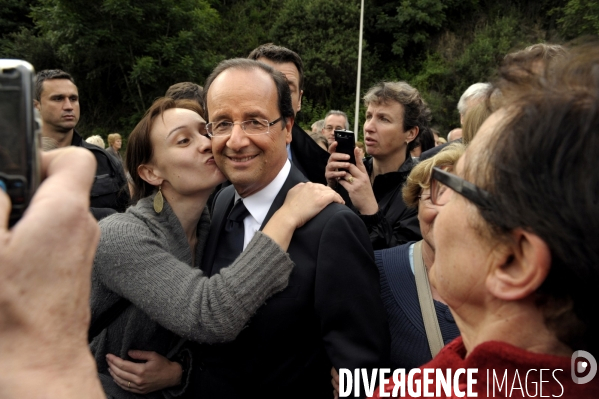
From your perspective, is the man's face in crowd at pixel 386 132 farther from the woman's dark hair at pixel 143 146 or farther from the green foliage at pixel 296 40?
the green foliage at pixel 296 40

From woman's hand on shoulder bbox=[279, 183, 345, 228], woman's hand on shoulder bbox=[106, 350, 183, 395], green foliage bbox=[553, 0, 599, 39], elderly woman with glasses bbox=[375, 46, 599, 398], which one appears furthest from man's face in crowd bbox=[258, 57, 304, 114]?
green foliage bbox=[553, 0, 599, 39]

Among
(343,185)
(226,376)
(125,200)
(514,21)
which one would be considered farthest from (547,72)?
(514,21)

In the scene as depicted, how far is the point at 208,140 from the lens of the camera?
221 cm

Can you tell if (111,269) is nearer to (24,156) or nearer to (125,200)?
(24,156)

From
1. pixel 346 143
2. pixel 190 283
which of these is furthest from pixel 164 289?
pixel 346 143

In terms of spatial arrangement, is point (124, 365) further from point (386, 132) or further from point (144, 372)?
point (386, 132)

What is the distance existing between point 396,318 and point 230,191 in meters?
0.98

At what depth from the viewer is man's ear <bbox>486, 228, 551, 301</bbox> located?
35.3 inches

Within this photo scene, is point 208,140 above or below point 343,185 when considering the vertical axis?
above

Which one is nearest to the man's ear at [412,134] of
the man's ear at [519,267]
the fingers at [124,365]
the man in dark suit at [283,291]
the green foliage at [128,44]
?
the man in dark suit at [283,291]

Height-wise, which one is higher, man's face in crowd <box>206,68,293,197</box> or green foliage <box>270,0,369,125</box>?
man's face in crowd <box>206,68,293,197</box>

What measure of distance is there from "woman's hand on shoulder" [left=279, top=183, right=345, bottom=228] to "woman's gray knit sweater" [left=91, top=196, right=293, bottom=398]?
0.15 metres

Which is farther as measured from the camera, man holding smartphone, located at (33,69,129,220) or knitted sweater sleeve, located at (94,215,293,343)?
man holding smartphone, located at (33,69,129,220)

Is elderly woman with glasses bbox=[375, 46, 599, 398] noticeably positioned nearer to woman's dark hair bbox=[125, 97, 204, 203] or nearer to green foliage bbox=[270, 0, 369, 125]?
woman's dark hair bbox=[125, 97, 204, 203]
